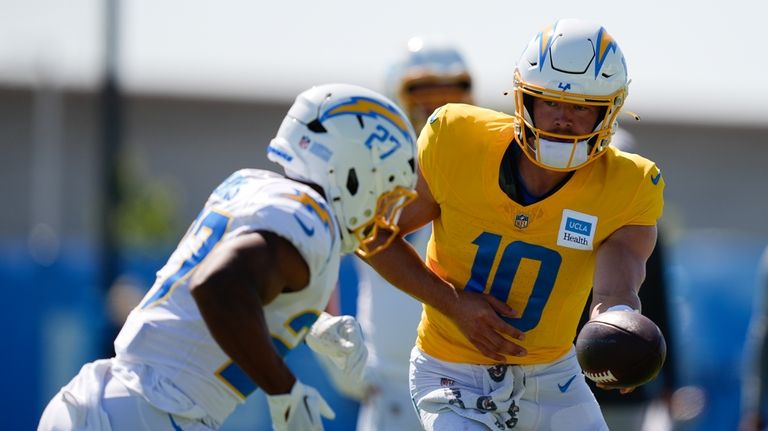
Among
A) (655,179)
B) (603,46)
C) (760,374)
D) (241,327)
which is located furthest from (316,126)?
(760,374)

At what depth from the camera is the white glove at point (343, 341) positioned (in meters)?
4.30

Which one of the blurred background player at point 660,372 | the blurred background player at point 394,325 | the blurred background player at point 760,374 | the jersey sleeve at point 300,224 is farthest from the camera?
the blurred background player at point 760,374

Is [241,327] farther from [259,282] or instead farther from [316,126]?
[316,126]

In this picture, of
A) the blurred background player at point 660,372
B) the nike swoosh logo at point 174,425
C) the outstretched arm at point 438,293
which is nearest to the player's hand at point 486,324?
the outstretched arm at point 438,293

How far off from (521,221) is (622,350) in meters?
0.63

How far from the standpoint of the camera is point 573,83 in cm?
459

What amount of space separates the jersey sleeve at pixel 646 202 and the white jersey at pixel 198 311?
120 centimetres

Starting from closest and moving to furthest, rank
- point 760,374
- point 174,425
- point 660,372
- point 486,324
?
1. point 174,425
2. point 486,324
3. point 660,372
4. point 760,374

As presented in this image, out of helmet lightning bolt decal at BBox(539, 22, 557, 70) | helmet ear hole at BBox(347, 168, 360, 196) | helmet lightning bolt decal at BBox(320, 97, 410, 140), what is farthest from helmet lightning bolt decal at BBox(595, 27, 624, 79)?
helmet ear hole at BBox(347, 168, 360, 196)

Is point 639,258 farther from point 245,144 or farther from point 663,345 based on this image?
point 245,144

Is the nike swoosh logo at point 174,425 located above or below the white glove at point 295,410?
below

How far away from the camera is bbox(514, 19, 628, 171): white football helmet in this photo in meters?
4.58

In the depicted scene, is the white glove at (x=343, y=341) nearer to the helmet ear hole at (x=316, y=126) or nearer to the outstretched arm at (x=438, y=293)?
the outstretched arm at (x=438, y=293)

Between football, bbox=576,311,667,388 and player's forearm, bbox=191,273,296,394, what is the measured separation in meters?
1.14
